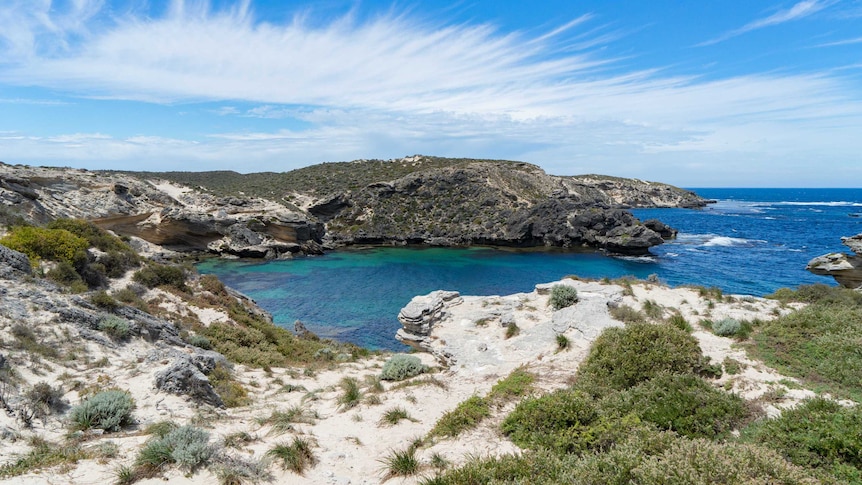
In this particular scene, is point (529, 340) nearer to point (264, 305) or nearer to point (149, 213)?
point (264, 305)

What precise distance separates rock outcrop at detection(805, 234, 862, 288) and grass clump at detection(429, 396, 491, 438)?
2695 cm

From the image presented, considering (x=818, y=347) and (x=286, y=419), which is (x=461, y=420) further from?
(x=818, y=347)

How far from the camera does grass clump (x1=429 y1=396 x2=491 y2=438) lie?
723cm

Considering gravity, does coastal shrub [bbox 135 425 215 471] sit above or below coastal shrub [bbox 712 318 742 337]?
below

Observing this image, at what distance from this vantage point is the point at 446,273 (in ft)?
136

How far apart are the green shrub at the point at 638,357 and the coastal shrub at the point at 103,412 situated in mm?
9276

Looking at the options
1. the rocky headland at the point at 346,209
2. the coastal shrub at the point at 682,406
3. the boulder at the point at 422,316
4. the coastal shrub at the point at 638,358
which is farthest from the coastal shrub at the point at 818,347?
the rocky headland at the point at 346,209

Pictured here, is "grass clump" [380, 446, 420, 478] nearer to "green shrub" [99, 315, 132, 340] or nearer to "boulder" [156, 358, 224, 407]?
"boulder" [156, 358, 224, 407]

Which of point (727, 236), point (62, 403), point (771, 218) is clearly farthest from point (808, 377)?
point (771, 218)

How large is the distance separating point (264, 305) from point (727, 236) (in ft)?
228

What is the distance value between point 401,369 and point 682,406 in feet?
24.2

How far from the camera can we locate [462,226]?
62.2 m


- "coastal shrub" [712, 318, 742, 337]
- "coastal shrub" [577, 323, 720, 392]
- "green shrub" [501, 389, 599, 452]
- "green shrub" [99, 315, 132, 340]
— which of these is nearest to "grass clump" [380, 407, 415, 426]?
"green shrub" [501, 389, 599, 452]

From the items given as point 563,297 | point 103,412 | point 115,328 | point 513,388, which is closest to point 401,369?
point 513,388
